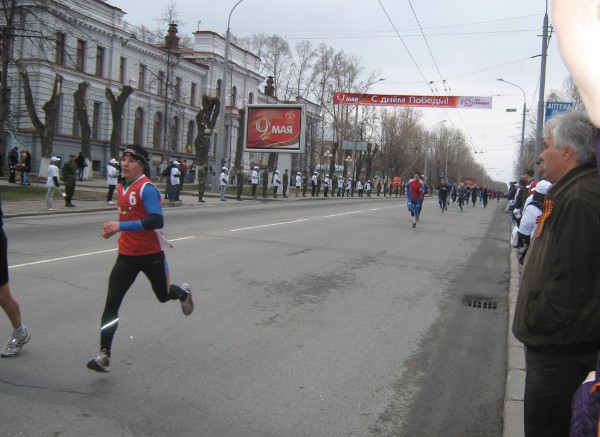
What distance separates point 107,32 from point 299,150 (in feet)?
64.5

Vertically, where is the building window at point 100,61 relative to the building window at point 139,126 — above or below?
above

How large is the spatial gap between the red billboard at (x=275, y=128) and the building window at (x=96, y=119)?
46.0 feet

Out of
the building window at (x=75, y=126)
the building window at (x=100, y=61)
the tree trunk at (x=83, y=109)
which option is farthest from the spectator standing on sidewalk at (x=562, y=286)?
the building window at (x=100, y=61)

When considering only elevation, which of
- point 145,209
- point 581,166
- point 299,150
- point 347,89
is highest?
point 347,89

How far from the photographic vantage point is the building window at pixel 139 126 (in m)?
50.3

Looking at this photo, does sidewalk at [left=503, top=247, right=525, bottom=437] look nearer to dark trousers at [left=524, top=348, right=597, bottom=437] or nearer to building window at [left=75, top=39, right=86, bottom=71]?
dark trousers at [left=524, top=348, right=597, bottom=437]

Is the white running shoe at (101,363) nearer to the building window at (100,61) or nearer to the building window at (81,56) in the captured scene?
the building window at (81,56)

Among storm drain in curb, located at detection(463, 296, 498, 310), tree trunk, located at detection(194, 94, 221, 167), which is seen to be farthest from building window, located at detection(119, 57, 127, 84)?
storm drain in curb, located at detection(463, 296, 498, 310)

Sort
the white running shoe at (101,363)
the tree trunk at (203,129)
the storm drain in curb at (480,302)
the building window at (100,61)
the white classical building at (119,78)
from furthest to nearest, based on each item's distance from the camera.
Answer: the building window at (100,61) → the white classical building at (119,78) → the tree trunk at (203,129) → the storm drain in curb at (480,302) → the white running shoe at (101,363)

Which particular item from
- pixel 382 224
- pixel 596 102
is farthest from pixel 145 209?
pixel 382 224

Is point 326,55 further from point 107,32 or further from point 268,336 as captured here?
point 268,336

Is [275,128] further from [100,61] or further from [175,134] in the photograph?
[175,134]

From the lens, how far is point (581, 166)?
231cm

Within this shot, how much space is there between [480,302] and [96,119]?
42.8 metres
